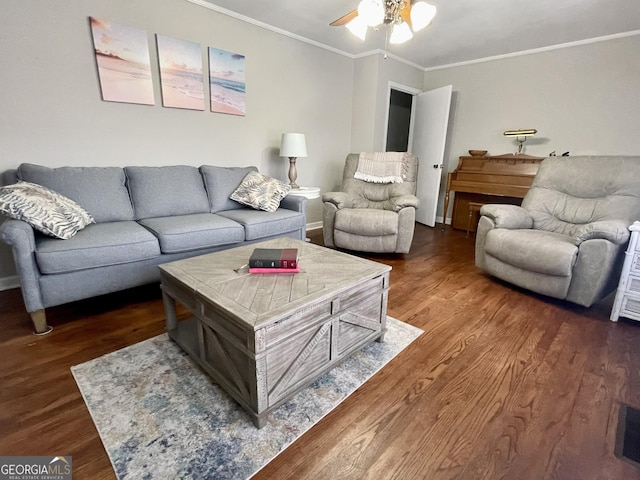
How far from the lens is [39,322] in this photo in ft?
5.62

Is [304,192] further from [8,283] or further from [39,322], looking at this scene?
[8,283]

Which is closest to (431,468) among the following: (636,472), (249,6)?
(636,472)

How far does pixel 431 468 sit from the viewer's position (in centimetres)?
103

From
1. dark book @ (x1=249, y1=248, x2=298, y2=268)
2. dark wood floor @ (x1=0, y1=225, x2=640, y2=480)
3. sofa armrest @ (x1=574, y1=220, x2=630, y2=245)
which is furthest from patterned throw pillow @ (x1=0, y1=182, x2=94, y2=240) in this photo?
sofa armrest @ (x1=574, y1=220, x2=630, y2=245)

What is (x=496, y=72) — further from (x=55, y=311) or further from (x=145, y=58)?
(x=55, y=311)

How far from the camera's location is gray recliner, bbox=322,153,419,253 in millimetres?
2949

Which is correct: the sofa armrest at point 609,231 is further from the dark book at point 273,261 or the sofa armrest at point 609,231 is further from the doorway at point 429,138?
the doorway at point 429,138

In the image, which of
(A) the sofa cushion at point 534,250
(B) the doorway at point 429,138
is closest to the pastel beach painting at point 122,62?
(B) the doorway at point 429,138

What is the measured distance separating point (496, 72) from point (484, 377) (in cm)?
411

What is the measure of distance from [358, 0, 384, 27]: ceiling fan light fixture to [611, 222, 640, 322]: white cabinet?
77.5 inches

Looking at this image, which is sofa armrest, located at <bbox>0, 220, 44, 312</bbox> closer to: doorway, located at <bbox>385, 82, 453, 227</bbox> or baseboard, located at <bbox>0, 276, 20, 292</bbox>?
baseboard, located at <bbox>0, 276, 20, 292</bbox>

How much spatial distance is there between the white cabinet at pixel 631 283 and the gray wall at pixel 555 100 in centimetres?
217

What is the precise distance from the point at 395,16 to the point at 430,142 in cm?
270

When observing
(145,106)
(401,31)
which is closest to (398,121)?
(401,31)
